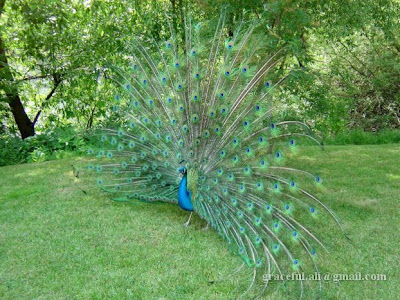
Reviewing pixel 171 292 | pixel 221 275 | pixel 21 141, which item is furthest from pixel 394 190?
pixel 21 141

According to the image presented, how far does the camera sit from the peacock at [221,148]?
13.5ft

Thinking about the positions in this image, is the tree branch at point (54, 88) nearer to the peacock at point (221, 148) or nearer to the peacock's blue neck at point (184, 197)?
the peacock at point (221, 148)

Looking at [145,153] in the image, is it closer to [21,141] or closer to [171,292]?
[171,292]

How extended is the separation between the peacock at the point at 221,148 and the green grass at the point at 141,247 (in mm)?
243

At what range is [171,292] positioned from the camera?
360 cm

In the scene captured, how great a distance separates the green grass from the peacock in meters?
0.24

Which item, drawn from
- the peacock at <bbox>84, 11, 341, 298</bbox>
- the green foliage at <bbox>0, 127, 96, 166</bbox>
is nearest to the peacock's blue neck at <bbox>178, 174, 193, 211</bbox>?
the peacock at <bbox>84, 11, 341, 298</bbox>

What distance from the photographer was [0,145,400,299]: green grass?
12.0 ft

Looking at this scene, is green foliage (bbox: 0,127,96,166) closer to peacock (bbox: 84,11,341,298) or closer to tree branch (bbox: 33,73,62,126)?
tree branch (bbox: 33,73,62,126)

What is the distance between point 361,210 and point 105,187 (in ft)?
11.6

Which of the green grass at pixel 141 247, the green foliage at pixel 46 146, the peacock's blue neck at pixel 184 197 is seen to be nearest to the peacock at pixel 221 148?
the peacock's blue neck at pixel 184 197

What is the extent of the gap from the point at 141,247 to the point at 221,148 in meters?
1.45

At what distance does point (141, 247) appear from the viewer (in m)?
4.46

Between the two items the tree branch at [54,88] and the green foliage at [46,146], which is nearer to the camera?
the green foliage at [46,146]
